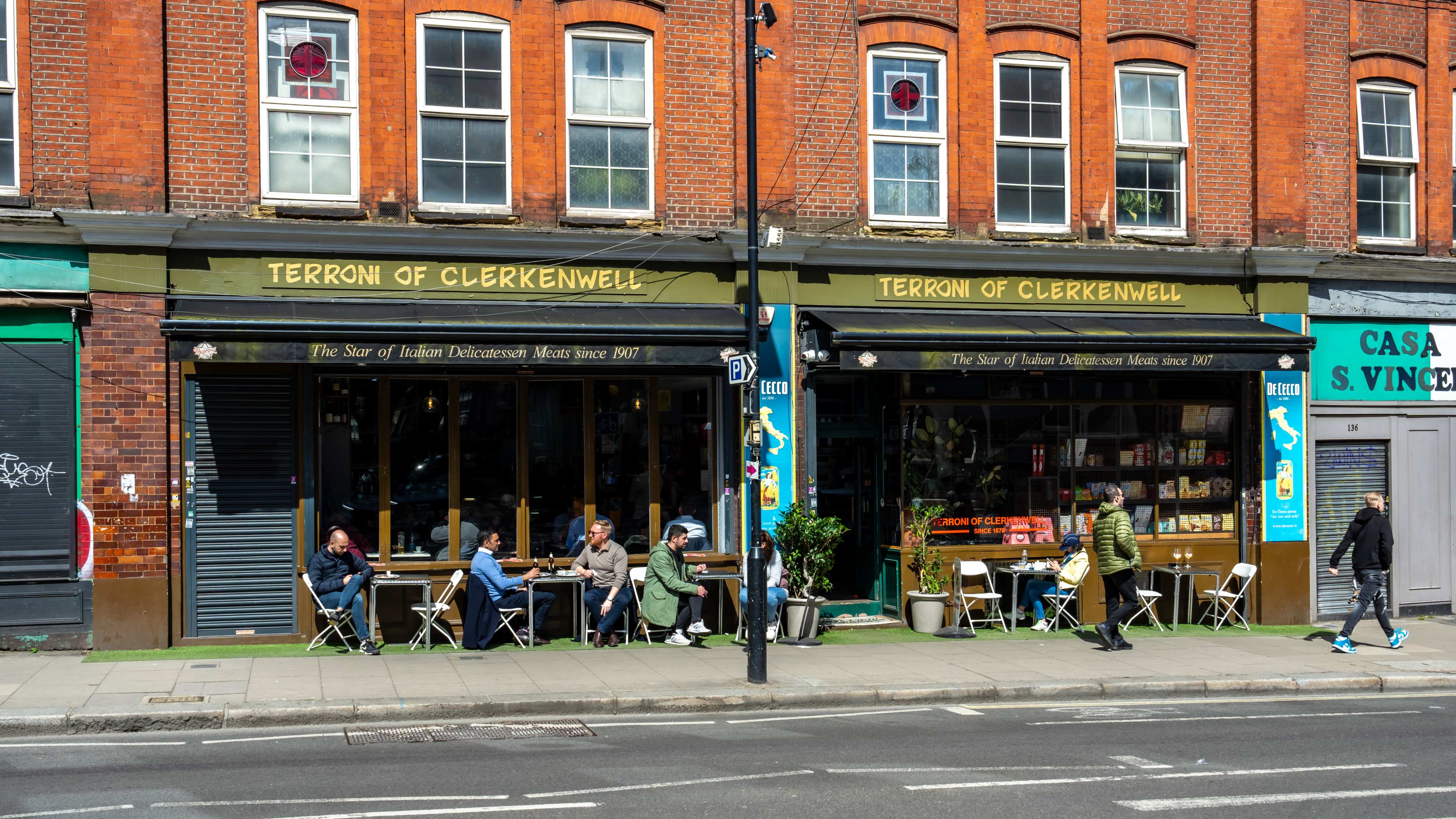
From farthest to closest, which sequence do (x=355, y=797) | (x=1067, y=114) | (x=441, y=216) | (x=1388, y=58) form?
(x=1388, y=58) < (x=1067, y=114) < (x=441, y=216) < (x=355, y=797)

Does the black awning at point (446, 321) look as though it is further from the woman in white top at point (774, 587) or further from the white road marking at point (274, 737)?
the white road marking at point (274, 737)

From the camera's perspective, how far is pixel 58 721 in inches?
396

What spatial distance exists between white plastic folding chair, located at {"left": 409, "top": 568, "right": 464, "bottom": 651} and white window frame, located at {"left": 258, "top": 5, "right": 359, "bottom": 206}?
4.37 m

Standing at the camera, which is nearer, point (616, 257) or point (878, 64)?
point (616, 257)

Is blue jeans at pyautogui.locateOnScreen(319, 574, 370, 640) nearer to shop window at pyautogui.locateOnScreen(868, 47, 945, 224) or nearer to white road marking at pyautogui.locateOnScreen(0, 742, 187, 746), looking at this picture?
white road marking at pyautogui.locateOnScreen(0, 742, 187, 746)

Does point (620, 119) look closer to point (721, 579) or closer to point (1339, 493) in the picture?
point (721, 579)

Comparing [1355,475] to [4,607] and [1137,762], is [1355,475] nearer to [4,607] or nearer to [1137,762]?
[1137,762]

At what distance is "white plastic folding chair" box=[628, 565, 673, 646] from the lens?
1466cm

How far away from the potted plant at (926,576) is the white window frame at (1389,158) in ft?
24.3

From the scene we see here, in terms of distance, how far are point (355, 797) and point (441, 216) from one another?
8.25 m

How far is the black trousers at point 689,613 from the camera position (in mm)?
14641

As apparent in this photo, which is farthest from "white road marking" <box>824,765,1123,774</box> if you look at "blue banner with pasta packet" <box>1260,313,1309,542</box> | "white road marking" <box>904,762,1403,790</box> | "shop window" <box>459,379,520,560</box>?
"blue banner with pasta packet" <box>1260,313,1309,542</box>

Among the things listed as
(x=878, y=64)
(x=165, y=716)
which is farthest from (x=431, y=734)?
(x=878, y=64)

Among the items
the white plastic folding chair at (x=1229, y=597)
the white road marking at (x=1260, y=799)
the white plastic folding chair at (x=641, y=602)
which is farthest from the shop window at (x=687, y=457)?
the white road marking at (x=1260, y=799)
